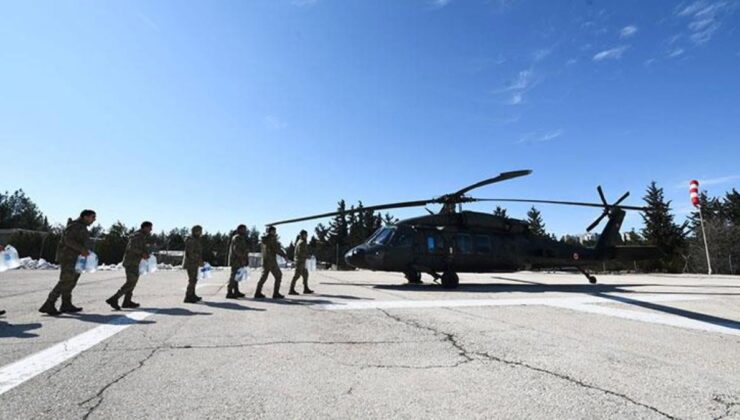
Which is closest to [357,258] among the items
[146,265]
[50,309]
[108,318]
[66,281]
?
[146,265]

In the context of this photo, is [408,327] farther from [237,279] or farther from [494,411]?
[237,279]

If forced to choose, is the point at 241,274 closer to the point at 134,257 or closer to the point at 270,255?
the point at 270,255

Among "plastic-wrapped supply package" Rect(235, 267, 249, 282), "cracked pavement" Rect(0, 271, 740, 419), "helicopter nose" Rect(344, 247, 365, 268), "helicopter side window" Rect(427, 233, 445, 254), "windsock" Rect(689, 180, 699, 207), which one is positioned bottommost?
"cracked pavement" Rect(0, 271, 740, 419)

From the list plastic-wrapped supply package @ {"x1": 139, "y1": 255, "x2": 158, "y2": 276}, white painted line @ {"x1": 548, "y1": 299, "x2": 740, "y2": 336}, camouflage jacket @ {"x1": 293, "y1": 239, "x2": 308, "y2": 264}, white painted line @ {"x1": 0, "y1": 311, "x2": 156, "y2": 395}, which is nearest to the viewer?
white painted line @ {"x1": 0, "y1": 311, "x2": 156, "y2": 395}

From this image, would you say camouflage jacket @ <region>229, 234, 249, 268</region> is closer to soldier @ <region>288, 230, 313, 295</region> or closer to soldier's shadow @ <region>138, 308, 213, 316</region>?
soldier @ <region>288, 230, 313, 295</region>

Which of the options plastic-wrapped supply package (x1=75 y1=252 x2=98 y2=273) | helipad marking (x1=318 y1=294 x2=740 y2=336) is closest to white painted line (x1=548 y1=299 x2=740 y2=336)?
helipad marking (x1=318 y1=294 x2=740 y2=336)

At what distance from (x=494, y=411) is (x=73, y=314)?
7.07 metres

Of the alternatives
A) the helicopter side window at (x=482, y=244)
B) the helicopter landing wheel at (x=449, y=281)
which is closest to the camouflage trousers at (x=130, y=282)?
the helicopter landing wheel at (x=449, y=281)

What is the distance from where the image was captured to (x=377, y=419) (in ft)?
7.66

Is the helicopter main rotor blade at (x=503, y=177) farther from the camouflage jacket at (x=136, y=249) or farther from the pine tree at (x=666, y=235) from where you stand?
the pine tree at (x=666, y=235)

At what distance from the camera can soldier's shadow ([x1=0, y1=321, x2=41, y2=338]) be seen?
15.6 feet

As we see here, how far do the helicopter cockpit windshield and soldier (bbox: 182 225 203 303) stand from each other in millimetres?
5582

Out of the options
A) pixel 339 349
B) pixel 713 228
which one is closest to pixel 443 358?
pixel 339 349

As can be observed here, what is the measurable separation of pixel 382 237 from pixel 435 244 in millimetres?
1759
